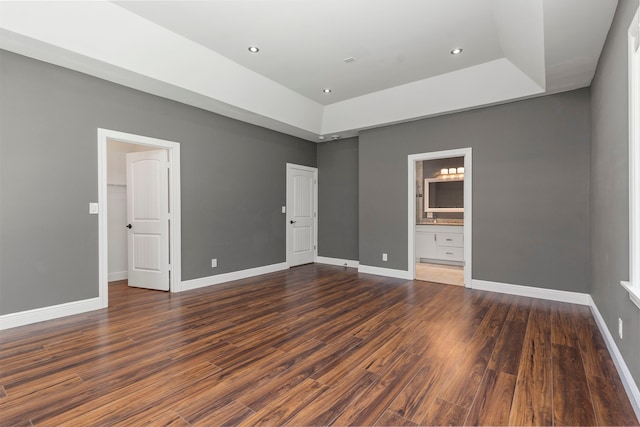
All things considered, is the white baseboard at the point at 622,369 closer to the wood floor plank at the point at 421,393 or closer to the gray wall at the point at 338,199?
the wood floor plank at the point at 421,393

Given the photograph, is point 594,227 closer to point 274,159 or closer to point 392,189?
point 392,189

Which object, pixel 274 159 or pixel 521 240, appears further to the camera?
pixel 274 159

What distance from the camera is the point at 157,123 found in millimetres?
4254

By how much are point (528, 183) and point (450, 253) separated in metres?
2.66

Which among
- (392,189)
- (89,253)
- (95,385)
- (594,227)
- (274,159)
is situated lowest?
(95,385)

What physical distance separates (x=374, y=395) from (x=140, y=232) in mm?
4330

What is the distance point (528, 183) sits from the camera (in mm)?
4262

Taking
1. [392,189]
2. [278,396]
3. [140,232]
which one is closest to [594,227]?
[392,189]

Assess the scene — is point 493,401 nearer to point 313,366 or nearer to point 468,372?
point 468,372

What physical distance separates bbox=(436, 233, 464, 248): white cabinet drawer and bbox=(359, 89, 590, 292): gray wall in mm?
1836

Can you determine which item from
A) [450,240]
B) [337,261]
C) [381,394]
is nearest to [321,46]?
[381,394]

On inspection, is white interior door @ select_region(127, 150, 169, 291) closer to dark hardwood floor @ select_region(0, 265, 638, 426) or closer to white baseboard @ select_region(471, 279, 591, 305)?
dark hardwood floor @ select_region(0, 265, 638, 426)

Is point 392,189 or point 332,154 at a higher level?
point 332,154

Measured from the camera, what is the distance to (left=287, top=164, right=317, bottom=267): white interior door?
6383 mm
